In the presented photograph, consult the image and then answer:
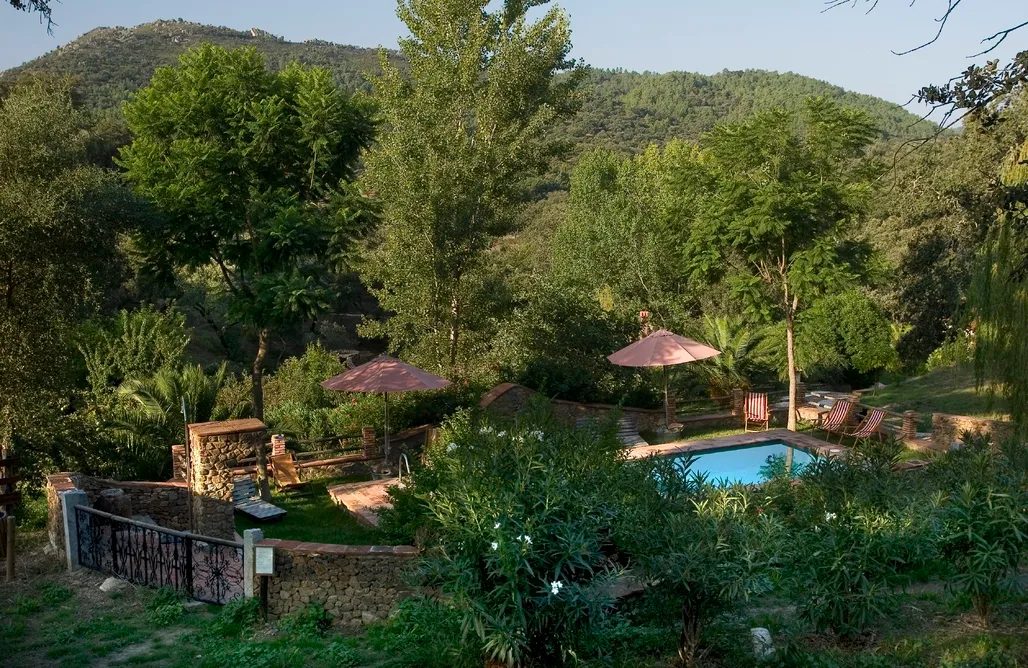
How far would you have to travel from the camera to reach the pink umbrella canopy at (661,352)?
59.6ft

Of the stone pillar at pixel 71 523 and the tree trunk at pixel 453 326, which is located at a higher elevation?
the tree trunk at pixel 453 326

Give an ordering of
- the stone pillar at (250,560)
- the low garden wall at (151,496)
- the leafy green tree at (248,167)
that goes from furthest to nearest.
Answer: the leafy green tree at (248,167) → the low garden wall at (151,496) → the stone pillar at (250,560)

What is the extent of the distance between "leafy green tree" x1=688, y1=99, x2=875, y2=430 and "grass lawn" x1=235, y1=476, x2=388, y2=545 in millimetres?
10205

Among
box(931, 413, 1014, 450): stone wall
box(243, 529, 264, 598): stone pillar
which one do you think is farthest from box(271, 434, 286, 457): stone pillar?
box(931, 413, 1014, 450): stone wall

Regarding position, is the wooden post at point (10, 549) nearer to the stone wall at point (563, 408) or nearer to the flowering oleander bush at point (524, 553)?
the flowering oleander bush at point (524, 553)

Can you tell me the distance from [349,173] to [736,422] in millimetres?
10525

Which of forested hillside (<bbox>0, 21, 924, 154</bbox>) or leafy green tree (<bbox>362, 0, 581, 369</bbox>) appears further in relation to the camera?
forested hillside (<bbox>0, 21, 924, 154</bbox>)

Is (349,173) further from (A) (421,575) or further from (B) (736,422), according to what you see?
(A) (421,575)

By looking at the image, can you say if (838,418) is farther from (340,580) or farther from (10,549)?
(10,549)

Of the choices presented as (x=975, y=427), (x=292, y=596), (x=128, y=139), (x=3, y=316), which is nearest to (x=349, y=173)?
(x=3, y=316)

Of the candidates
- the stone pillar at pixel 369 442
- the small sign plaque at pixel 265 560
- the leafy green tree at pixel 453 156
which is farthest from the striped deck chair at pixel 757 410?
the small sign plaque at pixel 265 560

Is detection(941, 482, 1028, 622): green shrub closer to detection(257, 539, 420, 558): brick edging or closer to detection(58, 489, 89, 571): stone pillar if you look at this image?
detection(257, 539, 420, 558): brick edging

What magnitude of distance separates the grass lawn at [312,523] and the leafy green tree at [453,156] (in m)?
5.21

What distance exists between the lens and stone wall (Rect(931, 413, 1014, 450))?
50.5 feet
